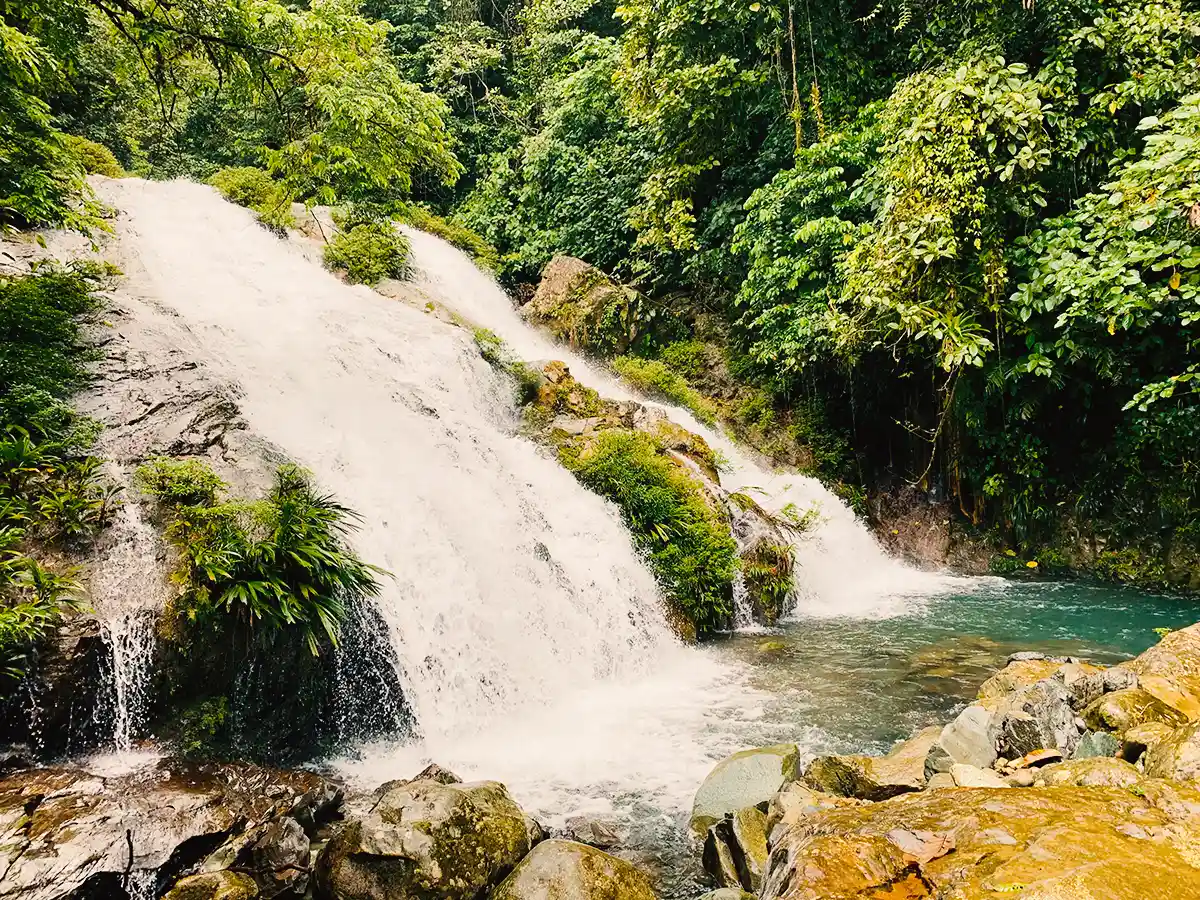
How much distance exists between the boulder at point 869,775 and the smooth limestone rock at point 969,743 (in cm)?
15

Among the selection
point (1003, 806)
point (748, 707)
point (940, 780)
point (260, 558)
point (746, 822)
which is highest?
point (260, 558)

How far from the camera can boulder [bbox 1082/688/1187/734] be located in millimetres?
3975

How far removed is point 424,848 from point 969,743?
3.20 metres

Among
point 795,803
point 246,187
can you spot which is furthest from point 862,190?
point 246,187

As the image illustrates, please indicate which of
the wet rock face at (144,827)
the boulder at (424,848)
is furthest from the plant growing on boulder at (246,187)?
the boulder at (424,848)

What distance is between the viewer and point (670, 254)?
16.3 meters

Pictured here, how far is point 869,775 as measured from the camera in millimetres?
4309

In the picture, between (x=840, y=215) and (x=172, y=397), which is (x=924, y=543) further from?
(x=172, y=397)

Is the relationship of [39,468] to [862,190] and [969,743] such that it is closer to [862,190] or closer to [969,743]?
[969,743]

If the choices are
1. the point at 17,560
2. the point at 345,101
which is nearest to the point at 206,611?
the point at 17,560

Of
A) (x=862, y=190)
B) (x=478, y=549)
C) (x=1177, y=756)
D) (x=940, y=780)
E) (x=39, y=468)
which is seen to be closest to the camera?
(x=1177, y=756)

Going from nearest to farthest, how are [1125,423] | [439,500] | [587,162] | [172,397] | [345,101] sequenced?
[345,101] < [172,397] < [439,500] < [1125,423] < [587,162]

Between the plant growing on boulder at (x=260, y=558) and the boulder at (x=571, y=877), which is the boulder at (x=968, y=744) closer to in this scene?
the boulder at (x=571, y=877)

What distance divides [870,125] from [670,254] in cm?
533
